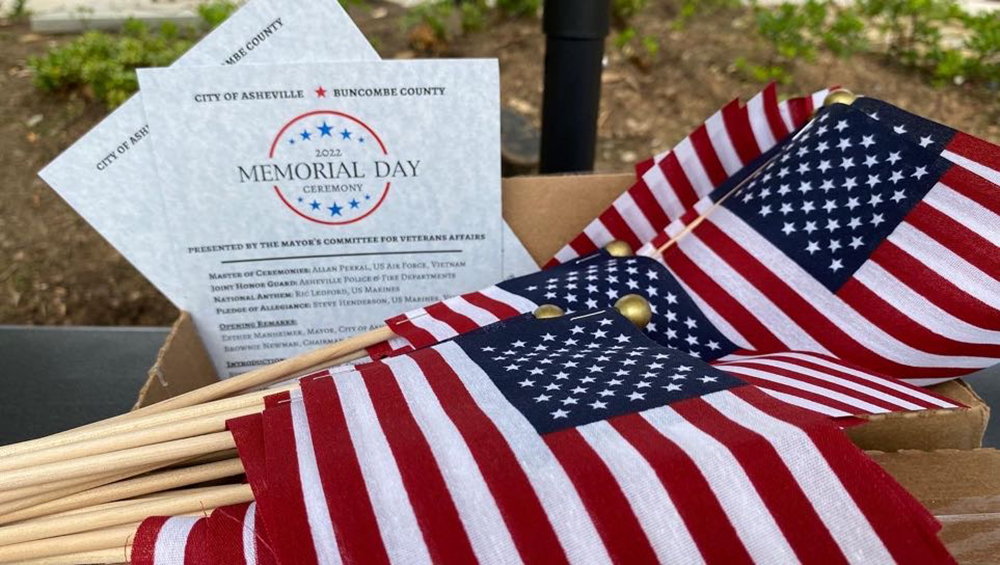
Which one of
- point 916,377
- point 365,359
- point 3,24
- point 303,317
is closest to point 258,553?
point 365,359

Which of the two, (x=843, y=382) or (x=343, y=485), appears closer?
(x=343, y=485)

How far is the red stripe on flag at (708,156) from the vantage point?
90cm

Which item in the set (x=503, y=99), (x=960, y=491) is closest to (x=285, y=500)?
(x=960, y=491)

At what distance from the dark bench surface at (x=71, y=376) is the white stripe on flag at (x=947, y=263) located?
22 cm

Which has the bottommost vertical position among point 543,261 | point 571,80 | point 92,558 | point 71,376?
point 92,558

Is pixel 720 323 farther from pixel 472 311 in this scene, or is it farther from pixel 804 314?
pixel 472 311

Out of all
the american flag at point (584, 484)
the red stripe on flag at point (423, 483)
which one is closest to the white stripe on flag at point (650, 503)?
the american flag at point (584, 484)

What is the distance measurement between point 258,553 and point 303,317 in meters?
0.42

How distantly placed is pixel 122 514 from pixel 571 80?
0.75 m

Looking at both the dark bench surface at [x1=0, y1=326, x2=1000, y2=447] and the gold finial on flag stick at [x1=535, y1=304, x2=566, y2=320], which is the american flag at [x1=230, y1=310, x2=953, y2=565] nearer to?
the gold finial on flag stick at [x1=535, y1=304, x2=566, y2=320]

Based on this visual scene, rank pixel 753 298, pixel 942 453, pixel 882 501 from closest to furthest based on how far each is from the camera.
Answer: pixel 882 501 < pixel 942 453 < pixel 753 298

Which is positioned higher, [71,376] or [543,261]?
[543,261]

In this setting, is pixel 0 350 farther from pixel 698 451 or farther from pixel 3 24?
pixel 3 24

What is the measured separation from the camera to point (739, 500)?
0.47 metres
